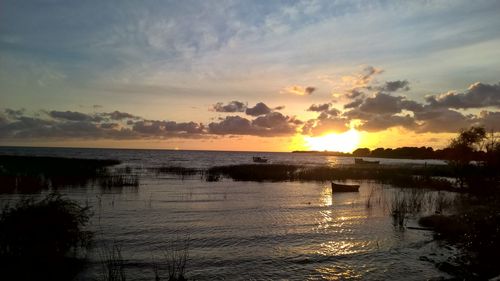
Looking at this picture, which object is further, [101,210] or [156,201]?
[156,201]

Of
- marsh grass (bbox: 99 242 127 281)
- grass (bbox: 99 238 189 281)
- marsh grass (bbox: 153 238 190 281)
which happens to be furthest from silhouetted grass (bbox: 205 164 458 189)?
marsh grass (bbox: 99 242 127 281)

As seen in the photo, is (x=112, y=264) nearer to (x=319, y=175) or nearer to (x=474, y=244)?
(x=474, y=244)

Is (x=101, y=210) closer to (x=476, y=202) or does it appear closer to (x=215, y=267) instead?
(x=215, y=267)

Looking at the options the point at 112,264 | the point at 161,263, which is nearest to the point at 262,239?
the point at 161,263

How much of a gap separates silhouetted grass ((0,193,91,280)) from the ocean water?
107 cm

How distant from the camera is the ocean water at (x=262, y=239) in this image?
14.6 m

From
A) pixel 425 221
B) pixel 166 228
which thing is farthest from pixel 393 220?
pixel 166 228

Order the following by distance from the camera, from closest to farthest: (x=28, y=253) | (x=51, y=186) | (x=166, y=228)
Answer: (x=28, y=253) < (x=166, y=228) < (x=51, y=186)

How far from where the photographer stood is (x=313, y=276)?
14094 millimetres

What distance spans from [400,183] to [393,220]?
90.9ft

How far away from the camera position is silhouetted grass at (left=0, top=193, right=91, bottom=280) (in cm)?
1318

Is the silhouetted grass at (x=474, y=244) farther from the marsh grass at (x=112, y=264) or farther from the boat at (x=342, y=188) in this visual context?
the boat at (x=342, y=188)

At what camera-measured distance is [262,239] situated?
19688 millimetres

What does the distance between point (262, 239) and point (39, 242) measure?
1035cm
